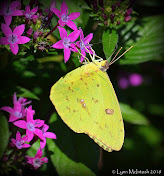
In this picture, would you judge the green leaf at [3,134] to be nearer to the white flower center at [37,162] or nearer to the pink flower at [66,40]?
the white flower center at [37,162]

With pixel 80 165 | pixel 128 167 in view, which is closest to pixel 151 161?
pixel 128 167

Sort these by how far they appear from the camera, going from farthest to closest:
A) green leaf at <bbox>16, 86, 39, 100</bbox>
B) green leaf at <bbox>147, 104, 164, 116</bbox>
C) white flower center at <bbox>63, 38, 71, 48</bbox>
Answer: green leaf at <bbox>147, 104, 164, 116</bbox> < green leaf at <bbox>16, 86, 39, 100</bbox> < white flower center at <bbox>63, 38, 71, 48</bbox>

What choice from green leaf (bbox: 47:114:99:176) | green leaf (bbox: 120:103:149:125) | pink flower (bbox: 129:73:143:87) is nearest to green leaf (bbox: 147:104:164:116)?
pink flower (bbox: 129:73:143:87)

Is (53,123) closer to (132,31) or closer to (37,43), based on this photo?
(37,43)

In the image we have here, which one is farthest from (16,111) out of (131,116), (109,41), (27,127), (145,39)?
(145,39)

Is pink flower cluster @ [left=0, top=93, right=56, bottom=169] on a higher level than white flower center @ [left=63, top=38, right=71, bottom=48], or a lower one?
lower

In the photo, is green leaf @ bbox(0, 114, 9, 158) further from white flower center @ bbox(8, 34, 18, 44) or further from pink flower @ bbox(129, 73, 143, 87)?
pink flower @ bbox(129, 73, 143, 87)

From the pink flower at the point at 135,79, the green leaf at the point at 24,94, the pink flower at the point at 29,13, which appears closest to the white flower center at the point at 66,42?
the pink flower at the point at 29,13

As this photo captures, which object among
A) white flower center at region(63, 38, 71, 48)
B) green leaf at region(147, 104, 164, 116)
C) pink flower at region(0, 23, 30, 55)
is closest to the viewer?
pink flower at region(0, 23, 30, 55)
